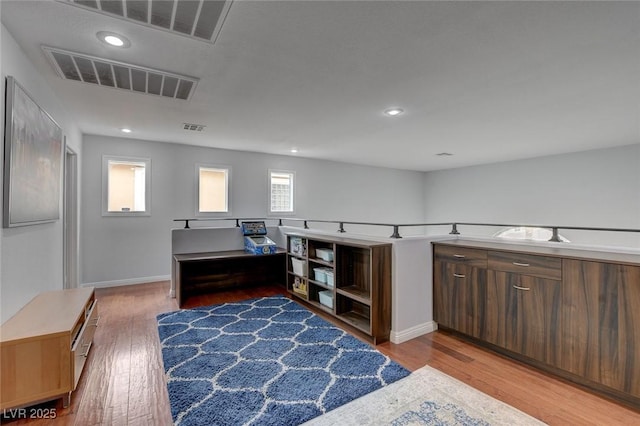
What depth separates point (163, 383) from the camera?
2.18m

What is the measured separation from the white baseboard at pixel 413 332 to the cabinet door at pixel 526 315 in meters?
0.56

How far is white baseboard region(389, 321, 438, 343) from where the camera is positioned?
2844mm

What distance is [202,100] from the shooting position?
318 cm

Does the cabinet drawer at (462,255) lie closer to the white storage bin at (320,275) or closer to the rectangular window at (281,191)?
the white storage bin at (320,275)

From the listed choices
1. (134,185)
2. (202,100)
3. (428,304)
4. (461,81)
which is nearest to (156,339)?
(202,100)

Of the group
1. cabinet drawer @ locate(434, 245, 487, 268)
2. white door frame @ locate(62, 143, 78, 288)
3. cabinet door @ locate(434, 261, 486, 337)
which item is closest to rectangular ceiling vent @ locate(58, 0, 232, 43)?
cabinet drawer @ locate(434, 245, 487, 268)

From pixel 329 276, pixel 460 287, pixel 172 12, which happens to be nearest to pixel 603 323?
pixel 460 287

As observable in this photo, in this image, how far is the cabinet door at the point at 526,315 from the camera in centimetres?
227

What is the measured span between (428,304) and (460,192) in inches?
225

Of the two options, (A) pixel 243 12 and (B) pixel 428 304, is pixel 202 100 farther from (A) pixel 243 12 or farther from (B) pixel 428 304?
(B) pixel 428 304

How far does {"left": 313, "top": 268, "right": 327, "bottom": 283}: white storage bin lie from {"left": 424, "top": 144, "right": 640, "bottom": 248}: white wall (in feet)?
16.3

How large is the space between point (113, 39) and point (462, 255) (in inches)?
132

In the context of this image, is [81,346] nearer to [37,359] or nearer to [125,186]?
[37,359]

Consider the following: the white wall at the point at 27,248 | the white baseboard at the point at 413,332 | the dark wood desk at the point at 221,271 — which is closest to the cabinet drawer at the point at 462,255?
the white baseboard at the point at 413,332
